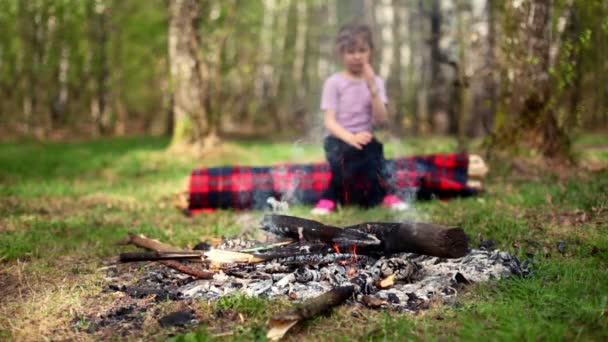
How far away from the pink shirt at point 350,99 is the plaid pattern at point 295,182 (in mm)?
745

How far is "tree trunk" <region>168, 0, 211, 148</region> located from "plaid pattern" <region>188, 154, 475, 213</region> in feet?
15.1

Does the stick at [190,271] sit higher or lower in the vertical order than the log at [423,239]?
lower

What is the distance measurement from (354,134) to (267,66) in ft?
58.8

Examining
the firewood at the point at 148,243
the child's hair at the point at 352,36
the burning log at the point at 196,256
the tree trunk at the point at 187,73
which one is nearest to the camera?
the burning log at the point at 196,256

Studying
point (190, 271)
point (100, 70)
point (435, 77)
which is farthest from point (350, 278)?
point (100, 70)

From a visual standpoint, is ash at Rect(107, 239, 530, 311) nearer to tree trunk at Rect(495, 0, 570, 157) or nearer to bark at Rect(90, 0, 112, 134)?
tree trunk at Rect(495, 0, 570, 157)

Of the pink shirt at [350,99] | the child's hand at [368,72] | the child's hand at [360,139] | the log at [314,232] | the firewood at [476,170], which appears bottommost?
the log at [314,232]

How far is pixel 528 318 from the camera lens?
9.99 feet

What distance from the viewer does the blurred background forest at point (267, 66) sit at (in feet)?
26.2

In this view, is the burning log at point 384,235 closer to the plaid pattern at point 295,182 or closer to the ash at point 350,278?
the ash at point 350,278

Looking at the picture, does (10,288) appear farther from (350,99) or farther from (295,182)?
(350,99)

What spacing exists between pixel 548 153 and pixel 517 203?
7.84 feet

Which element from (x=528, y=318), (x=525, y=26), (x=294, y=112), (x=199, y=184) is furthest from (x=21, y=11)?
(x=528, y=318)

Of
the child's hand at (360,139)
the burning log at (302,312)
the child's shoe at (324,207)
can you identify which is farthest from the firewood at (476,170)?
the burning log at (302,312)
